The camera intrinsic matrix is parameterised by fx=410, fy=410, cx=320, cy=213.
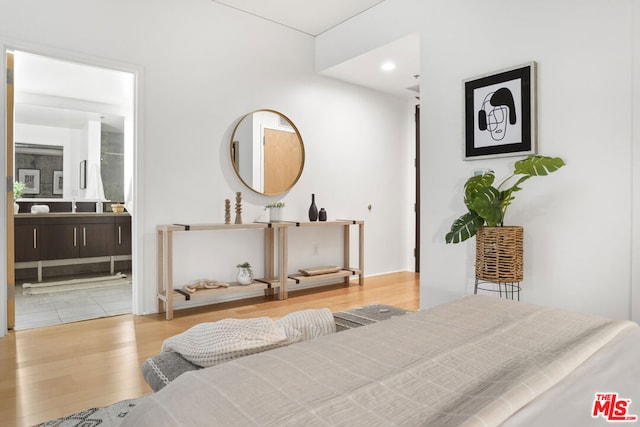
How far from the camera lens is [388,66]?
4414 millimetres

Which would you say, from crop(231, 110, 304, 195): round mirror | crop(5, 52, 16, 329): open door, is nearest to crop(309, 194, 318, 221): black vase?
crop(231, 110, 304, 195): round mirror

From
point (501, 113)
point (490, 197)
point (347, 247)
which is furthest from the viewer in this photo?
point (347, 247)

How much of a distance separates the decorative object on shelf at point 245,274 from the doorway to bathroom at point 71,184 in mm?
1122

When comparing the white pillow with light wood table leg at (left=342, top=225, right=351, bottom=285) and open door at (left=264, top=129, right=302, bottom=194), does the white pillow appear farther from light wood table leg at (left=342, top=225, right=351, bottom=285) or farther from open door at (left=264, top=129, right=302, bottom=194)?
light wood table leg at (left=342, top=225, right=351, bottom=285)

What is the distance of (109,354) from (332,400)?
230 centimetres

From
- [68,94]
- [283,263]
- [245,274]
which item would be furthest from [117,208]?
[283,263]

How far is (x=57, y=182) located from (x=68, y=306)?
292 cm

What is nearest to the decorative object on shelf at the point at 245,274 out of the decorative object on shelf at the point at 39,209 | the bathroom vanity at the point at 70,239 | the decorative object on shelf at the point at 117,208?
the bathroom vanity at the point at 70,239

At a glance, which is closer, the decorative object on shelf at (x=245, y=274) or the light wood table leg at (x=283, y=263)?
the decorative object on shelf at (x=245, y=274)

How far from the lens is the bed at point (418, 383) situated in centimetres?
75

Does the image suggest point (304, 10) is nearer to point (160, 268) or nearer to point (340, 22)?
point (340, 22)

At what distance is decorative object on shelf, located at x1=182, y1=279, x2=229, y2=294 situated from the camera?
3594 millimetres

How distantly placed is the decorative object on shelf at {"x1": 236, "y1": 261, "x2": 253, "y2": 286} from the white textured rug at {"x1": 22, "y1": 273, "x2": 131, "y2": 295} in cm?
193

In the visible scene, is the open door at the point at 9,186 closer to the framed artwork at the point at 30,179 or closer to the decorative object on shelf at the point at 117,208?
the decorative object on shelf at the point at 117,208
